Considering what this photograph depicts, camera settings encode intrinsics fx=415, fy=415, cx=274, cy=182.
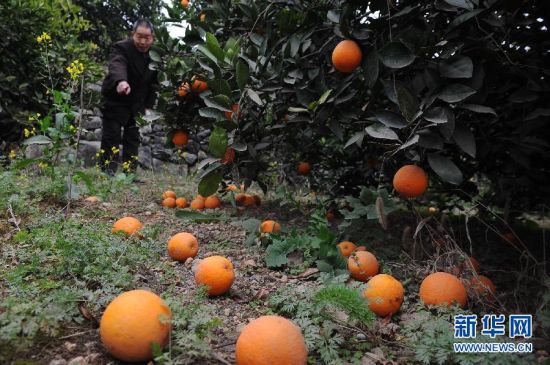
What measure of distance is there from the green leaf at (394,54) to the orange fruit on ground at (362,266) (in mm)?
970

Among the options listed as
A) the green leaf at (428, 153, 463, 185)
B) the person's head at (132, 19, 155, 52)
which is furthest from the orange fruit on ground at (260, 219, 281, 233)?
the person's head at (132, 19, 155, 52)

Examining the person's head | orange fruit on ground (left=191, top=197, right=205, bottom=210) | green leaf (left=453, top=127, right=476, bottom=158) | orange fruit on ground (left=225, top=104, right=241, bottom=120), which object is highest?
the person's head

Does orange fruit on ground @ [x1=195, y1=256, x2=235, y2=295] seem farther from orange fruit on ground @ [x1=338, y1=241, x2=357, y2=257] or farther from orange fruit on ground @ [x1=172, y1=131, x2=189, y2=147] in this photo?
orange fruit on ground @ [x1=172, y1=131, x2=189, y2=147]

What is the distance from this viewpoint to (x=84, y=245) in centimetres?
195

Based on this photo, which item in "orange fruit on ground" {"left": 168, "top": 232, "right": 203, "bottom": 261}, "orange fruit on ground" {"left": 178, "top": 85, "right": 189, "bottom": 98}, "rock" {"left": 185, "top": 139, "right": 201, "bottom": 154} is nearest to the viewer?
"orange fruit on ground" {"left": 168, "top": 232, "right": 203, "bottom": 261}

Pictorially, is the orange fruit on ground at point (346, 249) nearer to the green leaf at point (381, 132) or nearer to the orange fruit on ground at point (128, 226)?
the green leaf at point (381, 132)

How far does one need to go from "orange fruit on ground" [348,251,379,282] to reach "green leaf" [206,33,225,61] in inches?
59.4

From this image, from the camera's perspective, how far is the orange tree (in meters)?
1.96

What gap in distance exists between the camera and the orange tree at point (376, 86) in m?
1.96

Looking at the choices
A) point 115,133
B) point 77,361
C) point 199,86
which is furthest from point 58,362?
point 115,133

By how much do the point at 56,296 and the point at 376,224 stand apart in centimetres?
254

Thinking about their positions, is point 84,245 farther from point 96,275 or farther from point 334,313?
point 334,313

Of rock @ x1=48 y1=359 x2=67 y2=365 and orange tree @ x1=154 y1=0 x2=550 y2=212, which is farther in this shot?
orange tree @ x1=154 y1=0 x2=550 y2=212

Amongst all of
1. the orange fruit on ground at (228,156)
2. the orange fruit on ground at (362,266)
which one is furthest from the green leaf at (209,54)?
the orange fruit on ground at (362,266)
